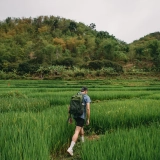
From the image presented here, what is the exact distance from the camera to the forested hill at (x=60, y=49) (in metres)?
42.3

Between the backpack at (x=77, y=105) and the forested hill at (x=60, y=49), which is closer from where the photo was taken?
the backpack at (x=77, y=105)

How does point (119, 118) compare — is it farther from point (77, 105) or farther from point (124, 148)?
point (124, 148)

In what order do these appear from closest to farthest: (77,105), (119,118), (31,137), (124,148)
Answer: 1. (124,148)
2. (31,137)
3. (77,105)
4. (119,118)

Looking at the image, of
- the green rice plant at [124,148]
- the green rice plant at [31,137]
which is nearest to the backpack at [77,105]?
the green rice plant at [31,137]

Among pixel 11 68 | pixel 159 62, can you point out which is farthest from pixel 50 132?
pixel 159 62

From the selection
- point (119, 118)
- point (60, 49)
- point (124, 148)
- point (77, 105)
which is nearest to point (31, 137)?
point (124, 148)

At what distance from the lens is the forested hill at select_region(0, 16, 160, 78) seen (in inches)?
1667

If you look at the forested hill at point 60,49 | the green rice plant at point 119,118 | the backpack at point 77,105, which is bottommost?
the green rice plant at point 119,118

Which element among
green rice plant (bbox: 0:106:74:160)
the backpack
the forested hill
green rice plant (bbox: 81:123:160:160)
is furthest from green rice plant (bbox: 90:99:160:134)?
the forested hill

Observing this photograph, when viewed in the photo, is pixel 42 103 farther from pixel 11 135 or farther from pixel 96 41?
pixel 96 41

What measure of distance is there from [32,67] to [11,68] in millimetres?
4219

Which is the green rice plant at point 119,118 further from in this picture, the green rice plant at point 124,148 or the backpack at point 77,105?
the green rice plant at point 124,148

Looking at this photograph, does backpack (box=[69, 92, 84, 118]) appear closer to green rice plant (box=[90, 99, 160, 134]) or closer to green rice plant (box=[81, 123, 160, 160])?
green rice plant (box=[81, 123, 160, 160])

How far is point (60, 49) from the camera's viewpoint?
169ft
